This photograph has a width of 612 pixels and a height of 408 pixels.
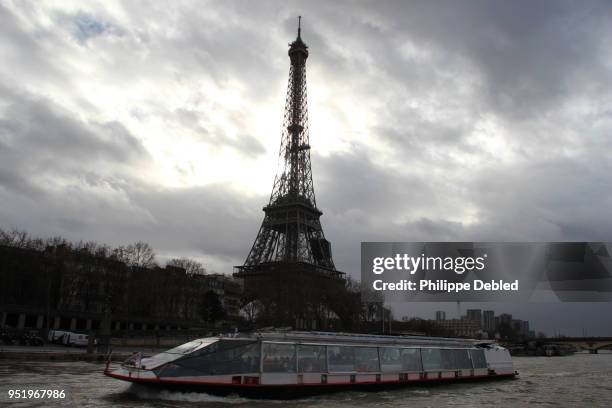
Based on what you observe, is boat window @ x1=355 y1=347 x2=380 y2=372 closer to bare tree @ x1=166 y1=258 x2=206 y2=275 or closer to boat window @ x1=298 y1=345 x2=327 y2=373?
boat window @ x1=298 y1=345 x2=327 y2=373

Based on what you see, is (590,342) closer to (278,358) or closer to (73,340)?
(73,340)

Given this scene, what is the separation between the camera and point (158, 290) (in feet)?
258

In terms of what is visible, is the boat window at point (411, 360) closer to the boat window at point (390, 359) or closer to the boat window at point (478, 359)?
the boat window at point (390, 359)

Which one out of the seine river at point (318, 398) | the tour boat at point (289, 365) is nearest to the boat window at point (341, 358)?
the tour boat at point (289, 365)

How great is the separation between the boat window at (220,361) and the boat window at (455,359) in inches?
499

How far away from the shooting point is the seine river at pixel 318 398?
18.8 meters

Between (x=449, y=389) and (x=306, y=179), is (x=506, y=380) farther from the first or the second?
(x=306, y=179)

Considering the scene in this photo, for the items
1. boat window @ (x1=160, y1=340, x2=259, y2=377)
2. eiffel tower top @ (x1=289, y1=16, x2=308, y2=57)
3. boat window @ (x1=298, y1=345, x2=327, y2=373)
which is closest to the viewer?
boat window @ (x1=160, y1=340, x2=259, y2=377)

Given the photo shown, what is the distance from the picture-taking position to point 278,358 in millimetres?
20984

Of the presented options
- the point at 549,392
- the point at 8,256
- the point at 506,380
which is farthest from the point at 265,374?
the point at 8,256

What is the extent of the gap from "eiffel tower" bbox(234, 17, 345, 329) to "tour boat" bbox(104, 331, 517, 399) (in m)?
42.2

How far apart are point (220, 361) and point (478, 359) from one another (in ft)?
58.5

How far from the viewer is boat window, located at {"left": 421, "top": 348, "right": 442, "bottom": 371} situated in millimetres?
27316

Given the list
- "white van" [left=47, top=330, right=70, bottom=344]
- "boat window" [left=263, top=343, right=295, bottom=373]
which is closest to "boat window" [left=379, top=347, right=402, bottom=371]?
"boat window" [left=263, top=343, right=295, bottom=373]
